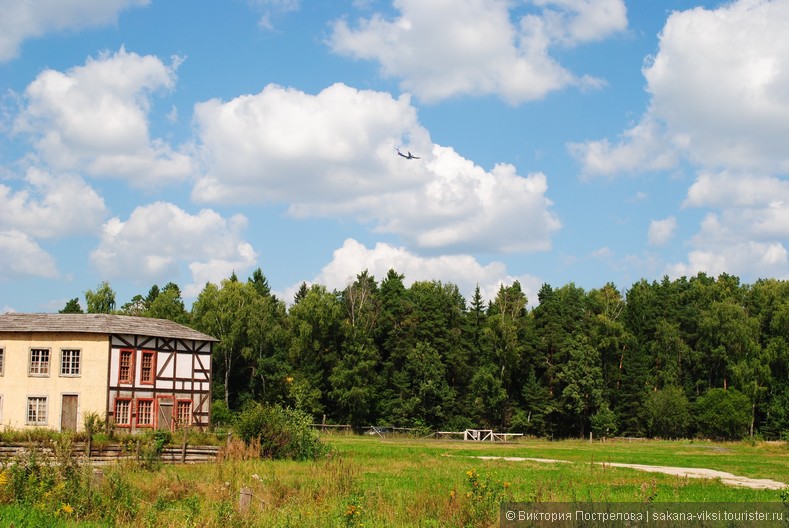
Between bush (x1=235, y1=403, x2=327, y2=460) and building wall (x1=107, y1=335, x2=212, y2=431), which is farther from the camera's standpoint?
building wall (x1=107, y1=335, x2=212, y2=431)

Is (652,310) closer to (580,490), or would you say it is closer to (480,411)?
(480,411)

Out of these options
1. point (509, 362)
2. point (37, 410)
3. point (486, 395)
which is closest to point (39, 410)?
point (37, 410)

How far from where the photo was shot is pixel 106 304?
328 feet

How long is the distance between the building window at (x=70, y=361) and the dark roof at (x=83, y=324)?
135 cm

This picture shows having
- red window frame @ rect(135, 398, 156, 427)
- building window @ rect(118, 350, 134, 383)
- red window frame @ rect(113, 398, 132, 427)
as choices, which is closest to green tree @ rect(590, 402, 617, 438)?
red window frame @ rect(135, 398, 156, 427)

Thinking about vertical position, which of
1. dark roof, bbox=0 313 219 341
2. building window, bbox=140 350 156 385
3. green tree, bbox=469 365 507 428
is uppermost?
dark roof, bbox=0 313 219 341

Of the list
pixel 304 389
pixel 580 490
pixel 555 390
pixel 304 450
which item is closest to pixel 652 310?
pixel 555 390

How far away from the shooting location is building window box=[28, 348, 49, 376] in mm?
44688

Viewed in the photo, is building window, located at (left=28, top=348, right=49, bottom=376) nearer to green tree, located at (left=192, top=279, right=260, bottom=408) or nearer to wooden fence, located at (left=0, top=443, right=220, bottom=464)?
wooden fence, located at (left=0, top=443, right=220, bottom=464)

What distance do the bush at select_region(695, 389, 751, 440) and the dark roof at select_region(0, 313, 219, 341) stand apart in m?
52.1

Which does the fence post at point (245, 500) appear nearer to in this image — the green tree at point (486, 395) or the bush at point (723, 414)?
the green tree at point (486, 395)

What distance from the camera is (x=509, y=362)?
78.6m

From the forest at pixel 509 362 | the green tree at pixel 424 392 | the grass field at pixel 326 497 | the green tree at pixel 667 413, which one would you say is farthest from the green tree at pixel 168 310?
the grass field at pixel 326 497

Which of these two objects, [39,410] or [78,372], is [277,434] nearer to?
[78,372]
